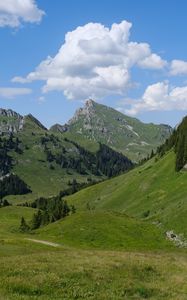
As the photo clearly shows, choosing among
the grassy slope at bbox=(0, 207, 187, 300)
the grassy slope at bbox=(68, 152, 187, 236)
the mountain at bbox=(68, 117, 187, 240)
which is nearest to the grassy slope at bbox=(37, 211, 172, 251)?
the mountain at bbox=(68, 117, 187, 240)

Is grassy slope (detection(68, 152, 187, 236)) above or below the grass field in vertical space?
above

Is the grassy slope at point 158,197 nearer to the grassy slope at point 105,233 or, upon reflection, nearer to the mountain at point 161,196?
the mountain at point 161,196

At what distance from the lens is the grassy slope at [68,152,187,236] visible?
99.8m

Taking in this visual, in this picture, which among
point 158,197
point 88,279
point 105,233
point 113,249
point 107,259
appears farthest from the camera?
point 158,197

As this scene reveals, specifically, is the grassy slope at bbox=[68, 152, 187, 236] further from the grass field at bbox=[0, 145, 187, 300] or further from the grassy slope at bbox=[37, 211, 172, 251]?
the grassy slope at bbox=[37, 211, 172, 251]

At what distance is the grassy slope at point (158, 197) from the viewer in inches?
3927

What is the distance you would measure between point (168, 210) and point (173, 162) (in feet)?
158

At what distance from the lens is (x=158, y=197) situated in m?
129

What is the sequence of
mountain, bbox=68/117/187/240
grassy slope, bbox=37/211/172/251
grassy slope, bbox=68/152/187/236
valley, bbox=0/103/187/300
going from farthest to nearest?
grassy slope, bbox=68/152/187/236
mountain, bbox=68/117/187/240
grassy slope, bbox=37/211/172/251
valley, bbox=0/103/187/300

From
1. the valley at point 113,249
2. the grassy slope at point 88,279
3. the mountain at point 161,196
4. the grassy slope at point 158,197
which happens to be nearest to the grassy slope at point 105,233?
the valley at point 113,249

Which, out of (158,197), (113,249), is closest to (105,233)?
(113,249)

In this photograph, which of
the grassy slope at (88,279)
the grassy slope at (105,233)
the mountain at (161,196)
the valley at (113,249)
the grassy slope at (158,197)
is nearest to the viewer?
the grassy slope at (88,279)

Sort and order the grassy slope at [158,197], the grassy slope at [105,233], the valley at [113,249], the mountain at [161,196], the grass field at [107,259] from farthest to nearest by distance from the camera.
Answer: the grassy slope at [158,197]
the mountain at [161,196]
the grassy slope at [105,233]
the valley at [113,249]
the grass field at [107,259]

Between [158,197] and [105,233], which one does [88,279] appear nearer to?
[105,233]
